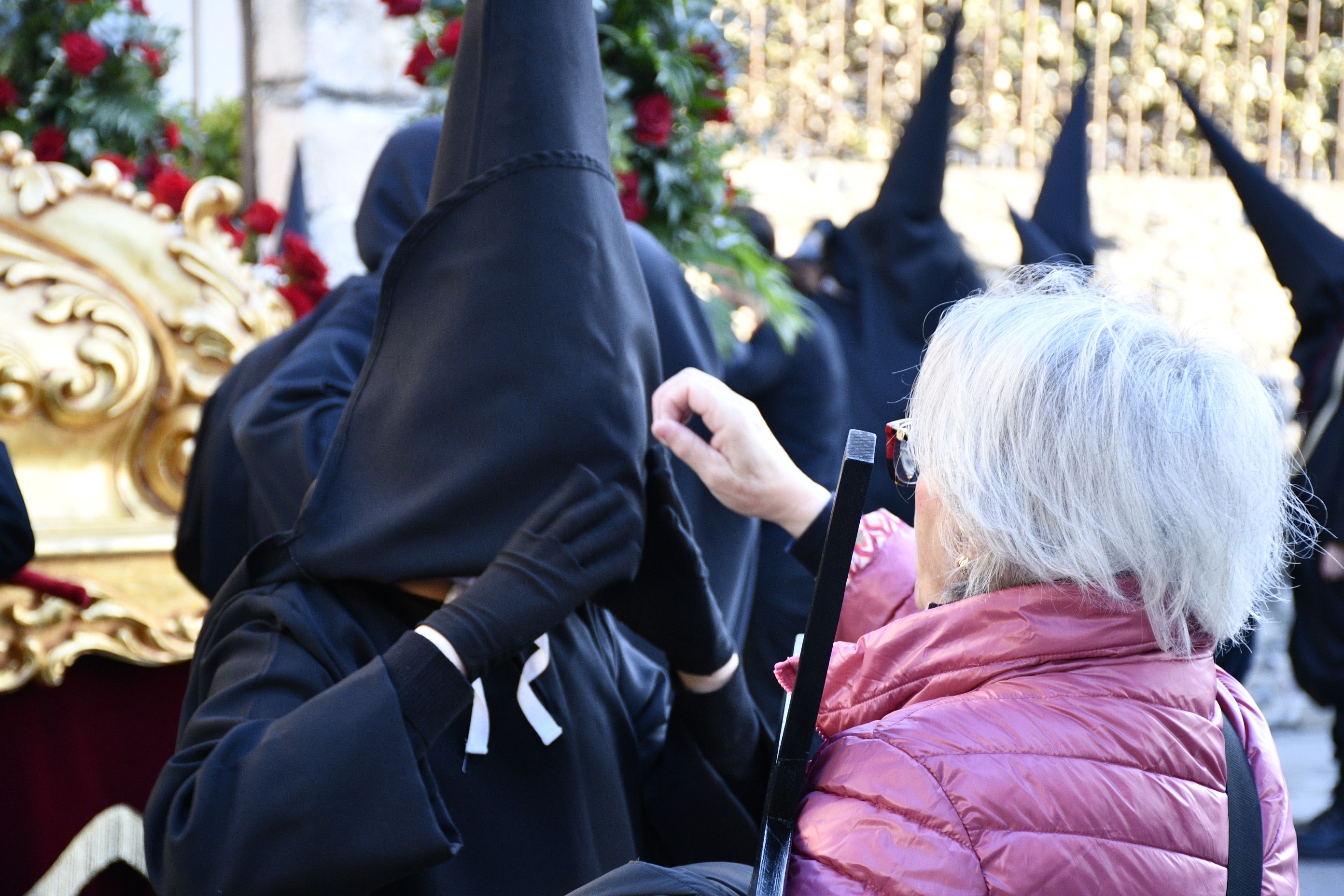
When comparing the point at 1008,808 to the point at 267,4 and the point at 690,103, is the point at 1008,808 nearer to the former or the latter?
the point at 690,103

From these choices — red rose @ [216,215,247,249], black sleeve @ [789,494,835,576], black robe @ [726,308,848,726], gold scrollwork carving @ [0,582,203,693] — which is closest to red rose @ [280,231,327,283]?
red rose @ [216,215,247,249]

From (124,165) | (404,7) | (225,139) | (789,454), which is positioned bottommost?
(789,454)

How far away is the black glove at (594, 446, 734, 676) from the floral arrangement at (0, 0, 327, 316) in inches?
75.5

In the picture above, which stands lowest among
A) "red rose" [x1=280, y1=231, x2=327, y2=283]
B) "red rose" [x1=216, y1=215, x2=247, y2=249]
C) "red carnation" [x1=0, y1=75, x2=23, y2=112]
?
"red rose" [x1=280, y1=231, x2=327, y2=283]

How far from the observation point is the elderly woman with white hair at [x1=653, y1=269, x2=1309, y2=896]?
97 centimetres

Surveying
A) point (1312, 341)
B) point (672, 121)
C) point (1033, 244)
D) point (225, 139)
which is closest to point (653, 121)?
point (672, 121)

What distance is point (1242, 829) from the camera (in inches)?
41.8

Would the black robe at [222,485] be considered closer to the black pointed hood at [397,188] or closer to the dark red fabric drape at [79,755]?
the black pointed hood at [397,188]

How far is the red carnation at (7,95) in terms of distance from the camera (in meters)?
3.23

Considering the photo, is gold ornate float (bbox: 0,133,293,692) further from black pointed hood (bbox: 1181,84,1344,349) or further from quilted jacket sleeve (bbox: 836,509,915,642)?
black pointed hood (bbox: 1181,84,1344,349)

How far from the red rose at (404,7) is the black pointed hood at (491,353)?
4.66 feet

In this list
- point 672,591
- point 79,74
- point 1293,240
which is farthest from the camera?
point 1293,240

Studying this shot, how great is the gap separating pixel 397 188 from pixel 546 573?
132 centimetres

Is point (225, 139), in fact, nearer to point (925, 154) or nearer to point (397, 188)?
point (397, 188)
